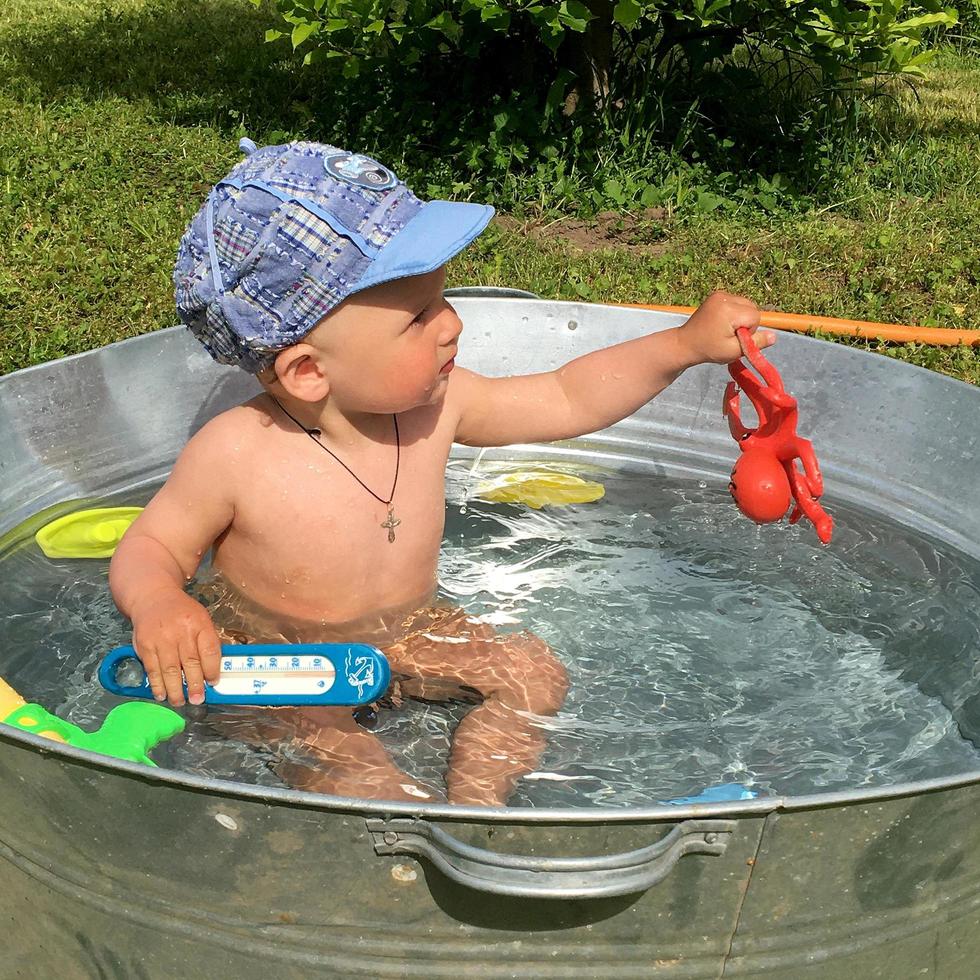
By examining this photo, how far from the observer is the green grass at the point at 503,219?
9.79ft

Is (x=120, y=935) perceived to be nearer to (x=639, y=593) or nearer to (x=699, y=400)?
(x=639, y=593)

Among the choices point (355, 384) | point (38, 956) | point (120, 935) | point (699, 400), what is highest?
point (355, 384)

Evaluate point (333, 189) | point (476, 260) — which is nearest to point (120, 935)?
point (333, 189)

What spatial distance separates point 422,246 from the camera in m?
1.51

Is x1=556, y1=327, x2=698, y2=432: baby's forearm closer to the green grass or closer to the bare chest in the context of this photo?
the bare chest

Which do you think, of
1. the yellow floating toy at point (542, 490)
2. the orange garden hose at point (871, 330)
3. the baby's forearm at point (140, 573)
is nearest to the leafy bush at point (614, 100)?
the orange garden hose at point (871, 330)

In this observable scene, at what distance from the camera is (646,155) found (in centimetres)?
371

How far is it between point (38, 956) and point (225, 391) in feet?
3.63

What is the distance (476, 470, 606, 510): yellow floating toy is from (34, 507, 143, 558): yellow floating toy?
2.12ft

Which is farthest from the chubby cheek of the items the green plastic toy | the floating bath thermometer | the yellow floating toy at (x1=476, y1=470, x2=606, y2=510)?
the yellow floating toy at (x1=476, y1=470, x2=606, y2=510)

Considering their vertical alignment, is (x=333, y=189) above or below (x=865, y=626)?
above

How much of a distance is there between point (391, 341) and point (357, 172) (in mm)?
201

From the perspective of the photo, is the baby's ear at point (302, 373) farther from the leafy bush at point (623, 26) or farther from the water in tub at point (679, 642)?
the leafy bush at point (623, 26)

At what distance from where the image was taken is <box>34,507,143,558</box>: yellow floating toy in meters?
2.03
